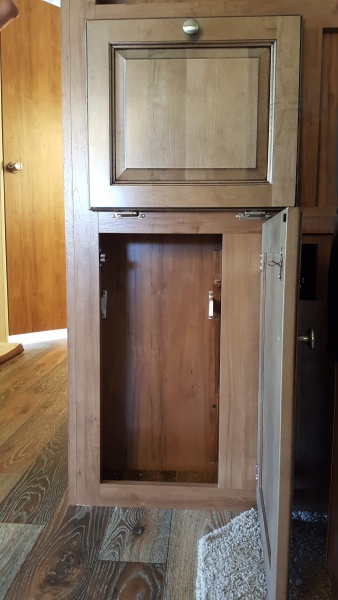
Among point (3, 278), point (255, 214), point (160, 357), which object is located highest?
point (255, 214)

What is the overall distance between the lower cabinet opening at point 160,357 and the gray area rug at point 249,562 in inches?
12.6

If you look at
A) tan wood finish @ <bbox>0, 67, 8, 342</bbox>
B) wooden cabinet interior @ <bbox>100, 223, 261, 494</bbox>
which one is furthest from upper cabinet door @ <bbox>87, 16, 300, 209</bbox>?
tan wood finish @ <bbox>0, 67, 8, 342</bbox>

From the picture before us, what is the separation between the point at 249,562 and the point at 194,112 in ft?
3.66

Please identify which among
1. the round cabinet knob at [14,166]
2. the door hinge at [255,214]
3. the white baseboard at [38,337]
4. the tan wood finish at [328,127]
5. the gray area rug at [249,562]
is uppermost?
the round cabinet knob at [14,166]

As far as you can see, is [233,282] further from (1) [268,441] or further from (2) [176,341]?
(1) [268,441]

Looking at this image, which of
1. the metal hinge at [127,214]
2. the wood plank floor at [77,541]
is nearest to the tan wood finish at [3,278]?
the wood plank floor at [77,541]

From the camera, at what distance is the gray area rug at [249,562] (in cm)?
118

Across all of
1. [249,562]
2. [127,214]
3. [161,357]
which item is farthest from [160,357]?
[249,562]

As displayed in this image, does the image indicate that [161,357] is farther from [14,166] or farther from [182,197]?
[14,166]

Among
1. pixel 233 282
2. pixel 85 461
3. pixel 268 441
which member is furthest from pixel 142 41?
pixel 85 461

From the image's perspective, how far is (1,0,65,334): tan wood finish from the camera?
3615mm

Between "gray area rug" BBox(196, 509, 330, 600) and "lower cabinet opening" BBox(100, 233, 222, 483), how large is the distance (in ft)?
1.05

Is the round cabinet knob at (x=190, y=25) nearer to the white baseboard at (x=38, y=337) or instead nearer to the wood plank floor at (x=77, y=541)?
the wood plank floor at (x=77, y=541)

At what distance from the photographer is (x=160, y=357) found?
1675mm
